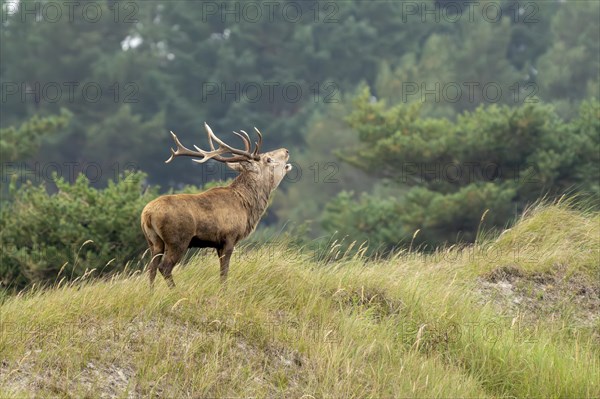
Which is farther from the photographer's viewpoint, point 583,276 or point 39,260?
point 39,260

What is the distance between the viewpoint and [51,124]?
31859mm

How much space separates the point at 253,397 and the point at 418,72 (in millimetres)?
40027

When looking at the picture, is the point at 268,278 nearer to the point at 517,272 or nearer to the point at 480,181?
the point at 517,272

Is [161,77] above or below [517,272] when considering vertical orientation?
below

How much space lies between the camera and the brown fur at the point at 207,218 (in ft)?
31.1

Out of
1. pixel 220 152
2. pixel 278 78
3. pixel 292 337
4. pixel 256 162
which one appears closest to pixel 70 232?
pixel 256 162

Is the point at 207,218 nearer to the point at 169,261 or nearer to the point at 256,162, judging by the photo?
the point at 169,261

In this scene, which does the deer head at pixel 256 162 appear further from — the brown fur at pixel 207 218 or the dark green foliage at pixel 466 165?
the dark green foliage at pixel 466 165

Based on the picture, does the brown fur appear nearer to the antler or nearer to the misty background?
the antler

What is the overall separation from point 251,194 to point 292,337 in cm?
162

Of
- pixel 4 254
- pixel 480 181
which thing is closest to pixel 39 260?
pixel 4 254

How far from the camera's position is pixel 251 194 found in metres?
10.4

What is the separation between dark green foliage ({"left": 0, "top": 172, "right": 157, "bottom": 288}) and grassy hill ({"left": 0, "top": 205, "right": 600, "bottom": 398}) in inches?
296

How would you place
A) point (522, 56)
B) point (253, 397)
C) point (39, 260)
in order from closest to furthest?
point (253, 397) < point (39, 260) < point (522, 56)
